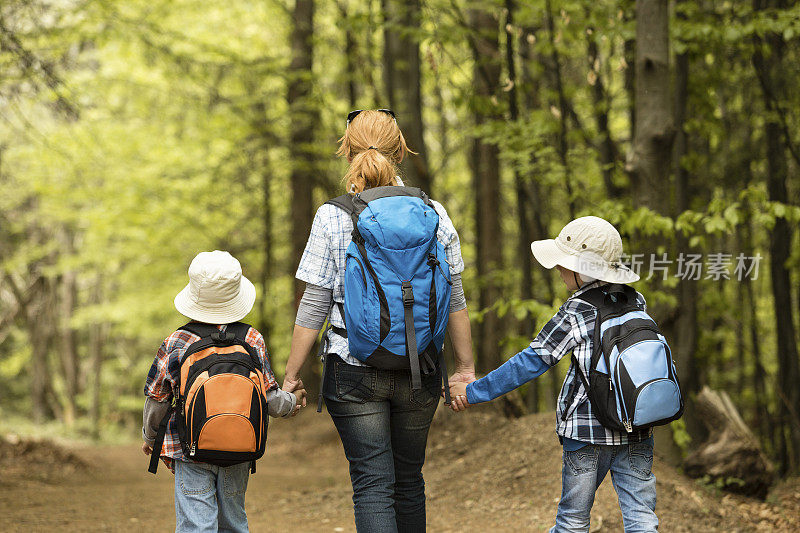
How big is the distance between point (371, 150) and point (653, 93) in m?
3.23

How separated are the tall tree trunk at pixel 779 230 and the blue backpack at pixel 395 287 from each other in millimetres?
5817

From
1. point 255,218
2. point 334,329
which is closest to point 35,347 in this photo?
point 255,218

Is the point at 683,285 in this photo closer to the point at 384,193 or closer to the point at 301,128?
the point at 384,193

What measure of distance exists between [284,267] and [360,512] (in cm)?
1618

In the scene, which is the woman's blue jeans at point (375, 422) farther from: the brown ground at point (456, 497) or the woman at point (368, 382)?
the brown ground at point (456, 497)

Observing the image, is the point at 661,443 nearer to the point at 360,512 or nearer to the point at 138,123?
the point at 360,512

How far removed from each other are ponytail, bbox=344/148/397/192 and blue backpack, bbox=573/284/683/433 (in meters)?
1.06

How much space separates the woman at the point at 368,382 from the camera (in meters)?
3.12

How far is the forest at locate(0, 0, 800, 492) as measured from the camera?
683cm

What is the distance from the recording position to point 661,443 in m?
6.42

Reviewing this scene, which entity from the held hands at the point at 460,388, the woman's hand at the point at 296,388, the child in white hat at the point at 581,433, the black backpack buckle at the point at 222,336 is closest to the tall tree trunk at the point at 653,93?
the child in white hat at the point at 581,433

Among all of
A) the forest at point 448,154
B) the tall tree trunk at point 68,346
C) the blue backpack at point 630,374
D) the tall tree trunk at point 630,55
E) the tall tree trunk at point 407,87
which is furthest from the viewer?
the tall tree trunk at point 68,346

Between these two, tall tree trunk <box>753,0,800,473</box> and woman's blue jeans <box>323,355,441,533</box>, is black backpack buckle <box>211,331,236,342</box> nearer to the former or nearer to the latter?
woman's blue jeans <box>323,355,441,533</box>

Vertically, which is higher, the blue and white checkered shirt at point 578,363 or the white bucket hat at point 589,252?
the white bucket hat at point 589,252
